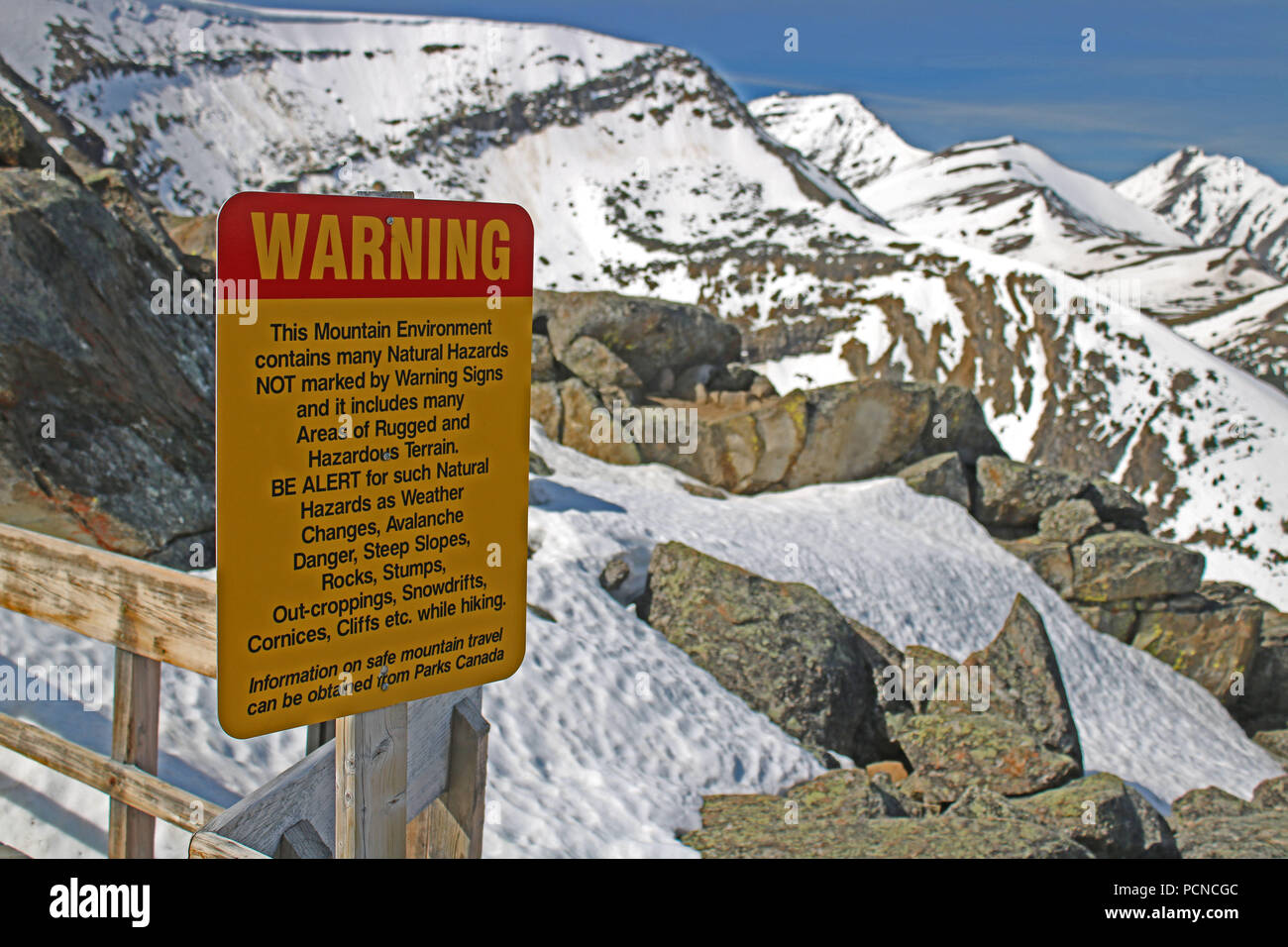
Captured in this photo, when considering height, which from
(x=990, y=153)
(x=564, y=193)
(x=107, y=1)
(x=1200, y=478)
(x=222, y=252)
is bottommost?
(x=1200, y=478)

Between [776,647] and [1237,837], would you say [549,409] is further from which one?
[1237,837]

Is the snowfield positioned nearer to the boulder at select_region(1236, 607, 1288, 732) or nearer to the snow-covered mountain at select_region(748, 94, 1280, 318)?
the boulder at select_region(1236, 607, 1288, 732)

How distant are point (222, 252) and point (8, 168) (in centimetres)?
935

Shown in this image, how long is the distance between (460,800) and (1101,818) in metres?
7.43

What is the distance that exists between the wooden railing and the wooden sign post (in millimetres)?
161

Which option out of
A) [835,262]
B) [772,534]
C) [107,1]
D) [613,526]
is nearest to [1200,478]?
[835,262]

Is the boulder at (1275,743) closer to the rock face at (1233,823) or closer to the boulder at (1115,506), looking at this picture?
the rock face at (1233,823)

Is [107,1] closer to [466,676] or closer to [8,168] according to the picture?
[8,168]

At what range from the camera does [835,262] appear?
51406 mm

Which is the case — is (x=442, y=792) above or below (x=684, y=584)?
above

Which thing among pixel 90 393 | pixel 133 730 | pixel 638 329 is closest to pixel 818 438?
pixel 638 329

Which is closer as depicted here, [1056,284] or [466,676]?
[466,676]

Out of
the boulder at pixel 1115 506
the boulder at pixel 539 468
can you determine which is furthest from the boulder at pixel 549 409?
the boulder at pixel 1115 506

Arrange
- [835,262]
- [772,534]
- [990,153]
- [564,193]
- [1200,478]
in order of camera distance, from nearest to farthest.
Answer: [772,534], [1200,478], [835,262], [564,193], [990,153]
